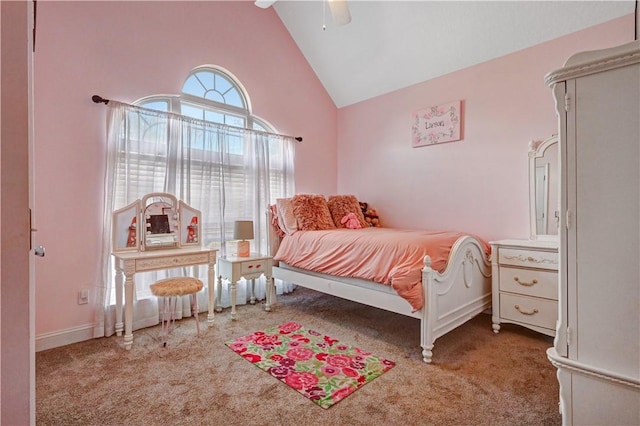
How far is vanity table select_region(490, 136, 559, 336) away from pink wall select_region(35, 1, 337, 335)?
11.3 feet

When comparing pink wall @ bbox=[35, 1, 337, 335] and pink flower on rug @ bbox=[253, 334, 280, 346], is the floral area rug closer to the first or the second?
pink flower on rug @ bbox=[253, 334, 280, 346]

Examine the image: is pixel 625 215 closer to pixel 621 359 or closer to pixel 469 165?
pixel 621 359

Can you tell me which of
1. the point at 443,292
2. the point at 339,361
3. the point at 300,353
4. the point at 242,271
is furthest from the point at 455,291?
the point at 242,271

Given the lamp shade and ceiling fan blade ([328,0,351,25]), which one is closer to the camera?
ceiling fan blade ([328,0,351,25])

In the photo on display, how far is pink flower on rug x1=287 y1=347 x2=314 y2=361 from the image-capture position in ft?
7.47

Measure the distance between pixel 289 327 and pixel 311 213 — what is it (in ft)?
4.06

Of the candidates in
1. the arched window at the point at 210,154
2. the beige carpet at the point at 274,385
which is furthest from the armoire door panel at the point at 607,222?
the arched window at the point at 210,154

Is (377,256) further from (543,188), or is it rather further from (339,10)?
(339,10)

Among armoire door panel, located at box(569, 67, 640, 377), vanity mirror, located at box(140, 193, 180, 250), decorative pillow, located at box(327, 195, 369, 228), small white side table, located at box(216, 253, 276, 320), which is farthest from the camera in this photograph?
decorative pillow, located at box(327, 195, 369, 228)

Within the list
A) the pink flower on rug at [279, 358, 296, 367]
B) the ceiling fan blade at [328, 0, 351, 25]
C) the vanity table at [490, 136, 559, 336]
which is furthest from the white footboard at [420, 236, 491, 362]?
the ceiling fan blade at [328, 0, 351, 25]

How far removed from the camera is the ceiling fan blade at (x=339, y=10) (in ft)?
7.87

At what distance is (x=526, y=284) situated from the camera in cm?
262

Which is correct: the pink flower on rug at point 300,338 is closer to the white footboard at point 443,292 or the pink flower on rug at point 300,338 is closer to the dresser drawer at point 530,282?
the white footboard at point 443,292

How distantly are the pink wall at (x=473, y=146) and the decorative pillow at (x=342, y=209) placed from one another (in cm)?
49
